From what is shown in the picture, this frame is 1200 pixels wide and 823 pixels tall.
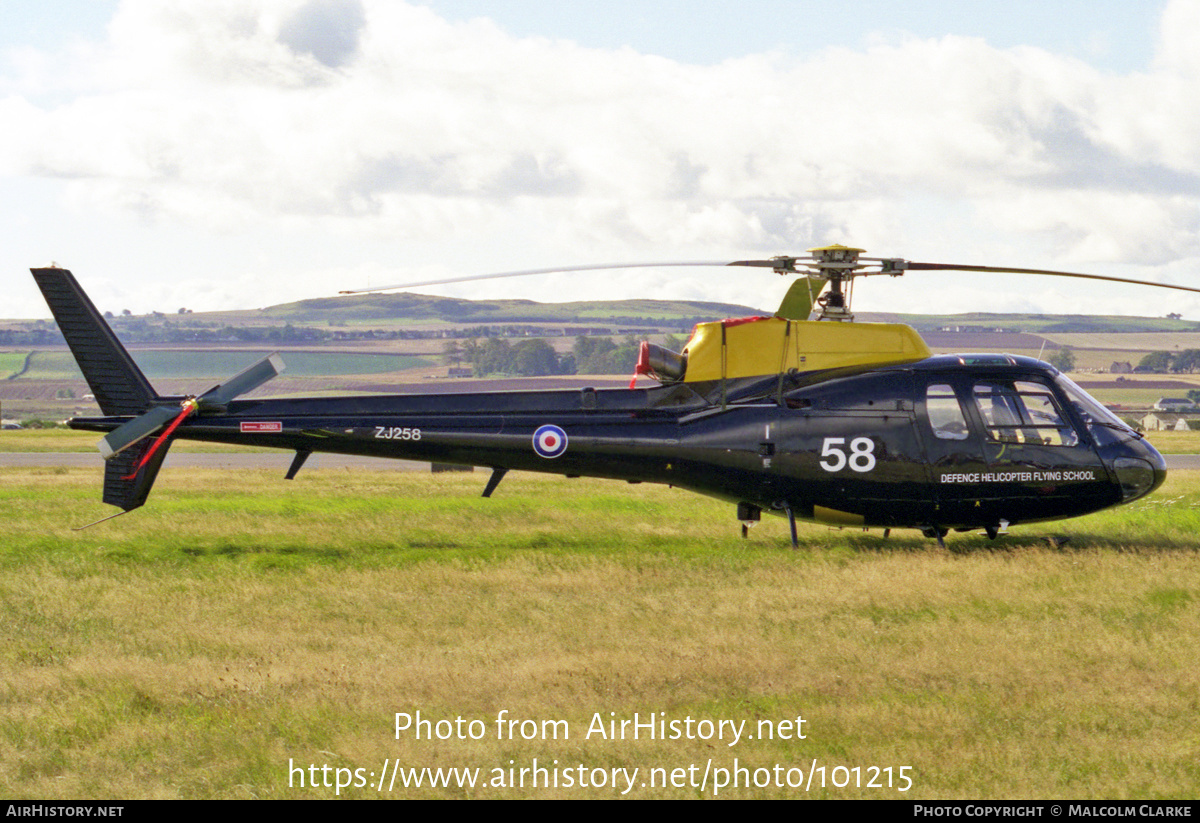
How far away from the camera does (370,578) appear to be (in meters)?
15.5

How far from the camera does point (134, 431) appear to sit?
1683 centimetres

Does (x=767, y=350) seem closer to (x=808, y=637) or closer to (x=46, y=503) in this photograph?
(x=808, y=637)

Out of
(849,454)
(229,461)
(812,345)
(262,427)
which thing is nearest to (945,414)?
(849,454)

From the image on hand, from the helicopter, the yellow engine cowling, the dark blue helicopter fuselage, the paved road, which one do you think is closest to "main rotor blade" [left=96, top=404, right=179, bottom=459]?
the helicopter

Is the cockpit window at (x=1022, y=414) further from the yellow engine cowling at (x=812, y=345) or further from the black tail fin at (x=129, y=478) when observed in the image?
the black tail fin at (x=129, y=478)

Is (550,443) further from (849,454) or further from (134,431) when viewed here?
(134,431)

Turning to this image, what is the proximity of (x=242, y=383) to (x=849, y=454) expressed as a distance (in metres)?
9.49

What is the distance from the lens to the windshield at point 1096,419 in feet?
55.0

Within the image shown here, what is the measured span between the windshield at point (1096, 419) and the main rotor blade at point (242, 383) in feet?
39.7

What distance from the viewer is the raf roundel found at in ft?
56.2

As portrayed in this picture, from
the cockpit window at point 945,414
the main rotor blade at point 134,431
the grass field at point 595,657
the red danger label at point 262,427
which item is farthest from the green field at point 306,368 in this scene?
the cockpit window at point 945,414

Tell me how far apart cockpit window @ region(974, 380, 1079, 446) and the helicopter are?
21 mm

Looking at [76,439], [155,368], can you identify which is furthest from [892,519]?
Answer: [155,368]

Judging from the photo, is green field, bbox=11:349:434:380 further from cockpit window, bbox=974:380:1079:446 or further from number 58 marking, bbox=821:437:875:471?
cockpit window, bbox=974:380:1079:446
